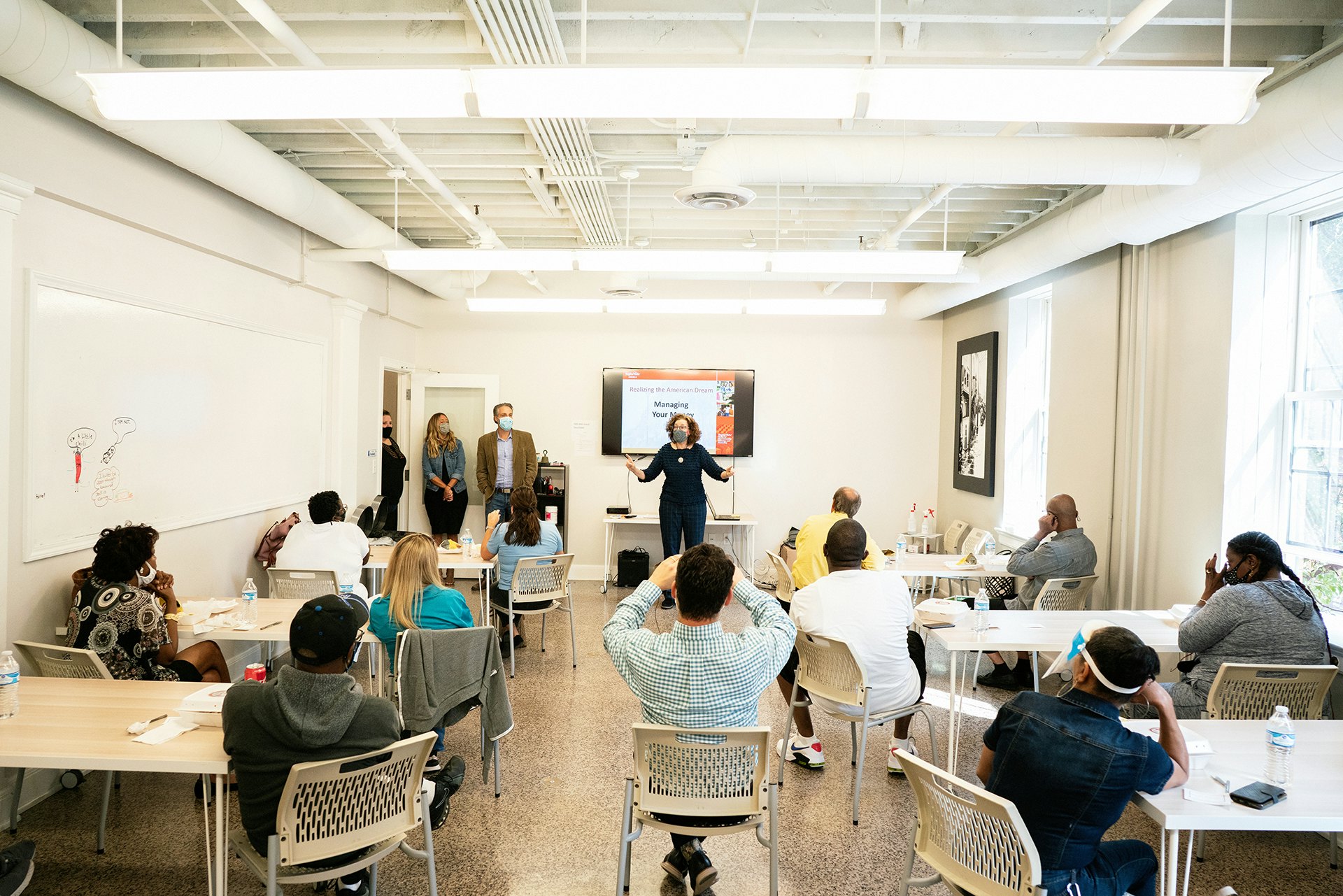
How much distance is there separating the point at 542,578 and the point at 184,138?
10.6ft

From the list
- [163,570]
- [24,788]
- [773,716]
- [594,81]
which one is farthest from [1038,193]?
[24,788]

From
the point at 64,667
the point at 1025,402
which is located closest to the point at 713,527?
the point at 1025,402

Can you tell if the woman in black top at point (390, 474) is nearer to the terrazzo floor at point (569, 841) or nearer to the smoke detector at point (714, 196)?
the terrazzo floor at point (569, 841)

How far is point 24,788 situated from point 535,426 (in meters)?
6.17

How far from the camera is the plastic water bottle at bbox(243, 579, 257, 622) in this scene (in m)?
3.95

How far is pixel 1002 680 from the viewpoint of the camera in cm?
545

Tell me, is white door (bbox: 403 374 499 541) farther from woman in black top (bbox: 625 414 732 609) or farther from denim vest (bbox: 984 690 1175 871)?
denim vest (bbox: 984 690 1175 871)

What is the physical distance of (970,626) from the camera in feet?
13.0

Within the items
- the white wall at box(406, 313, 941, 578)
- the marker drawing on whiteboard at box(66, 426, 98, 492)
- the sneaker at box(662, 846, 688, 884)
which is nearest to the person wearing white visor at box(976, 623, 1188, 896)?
the sneaker at box(662, 846, 688, 884)

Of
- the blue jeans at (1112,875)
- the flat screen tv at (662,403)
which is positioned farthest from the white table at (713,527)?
the blue jeans at (1112,875)

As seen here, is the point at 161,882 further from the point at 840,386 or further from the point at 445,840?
the point at 840,386

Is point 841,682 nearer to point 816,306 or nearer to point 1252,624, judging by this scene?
point 1252,624

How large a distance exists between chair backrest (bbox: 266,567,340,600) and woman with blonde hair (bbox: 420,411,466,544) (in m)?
3.92

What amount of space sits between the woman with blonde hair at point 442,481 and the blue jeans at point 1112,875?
7.33m
